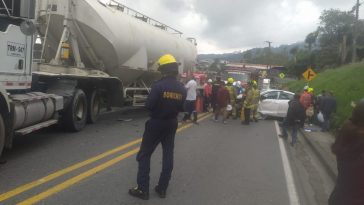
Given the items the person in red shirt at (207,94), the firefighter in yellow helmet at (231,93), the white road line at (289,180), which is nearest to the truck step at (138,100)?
the firefighter in yellow helmet at (231,93)

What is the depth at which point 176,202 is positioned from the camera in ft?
22.3

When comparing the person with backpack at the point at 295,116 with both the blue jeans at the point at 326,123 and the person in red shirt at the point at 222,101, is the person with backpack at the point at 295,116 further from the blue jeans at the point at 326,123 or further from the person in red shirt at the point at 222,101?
the blue jeans at the point at 326,123

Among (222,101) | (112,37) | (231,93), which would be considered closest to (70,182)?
(112,37)

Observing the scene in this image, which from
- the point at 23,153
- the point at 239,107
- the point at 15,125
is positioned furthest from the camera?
the point at 239,107

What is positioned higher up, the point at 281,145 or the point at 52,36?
the point at 52,36

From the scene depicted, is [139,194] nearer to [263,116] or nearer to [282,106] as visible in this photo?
[282,106]

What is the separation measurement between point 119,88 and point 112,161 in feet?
21.3

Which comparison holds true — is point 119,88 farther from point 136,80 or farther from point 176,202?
point 176,202

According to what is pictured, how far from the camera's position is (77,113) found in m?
12.9

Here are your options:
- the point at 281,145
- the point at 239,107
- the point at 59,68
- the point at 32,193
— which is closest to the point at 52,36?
the point at 59,68

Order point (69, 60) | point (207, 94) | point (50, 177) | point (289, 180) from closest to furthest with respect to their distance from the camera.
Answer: point (50, 177), point (289, 180), point (69, 60), point (207, 94)

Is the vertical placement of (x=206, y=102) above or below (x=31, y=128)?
below

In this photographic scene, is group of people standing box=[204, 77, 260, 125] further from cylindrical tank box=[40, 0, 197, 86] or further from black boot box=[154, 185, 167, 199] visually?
black boot box=[154, 185, 167, 199]

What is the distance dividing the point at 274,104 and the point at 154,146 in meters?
16.2
